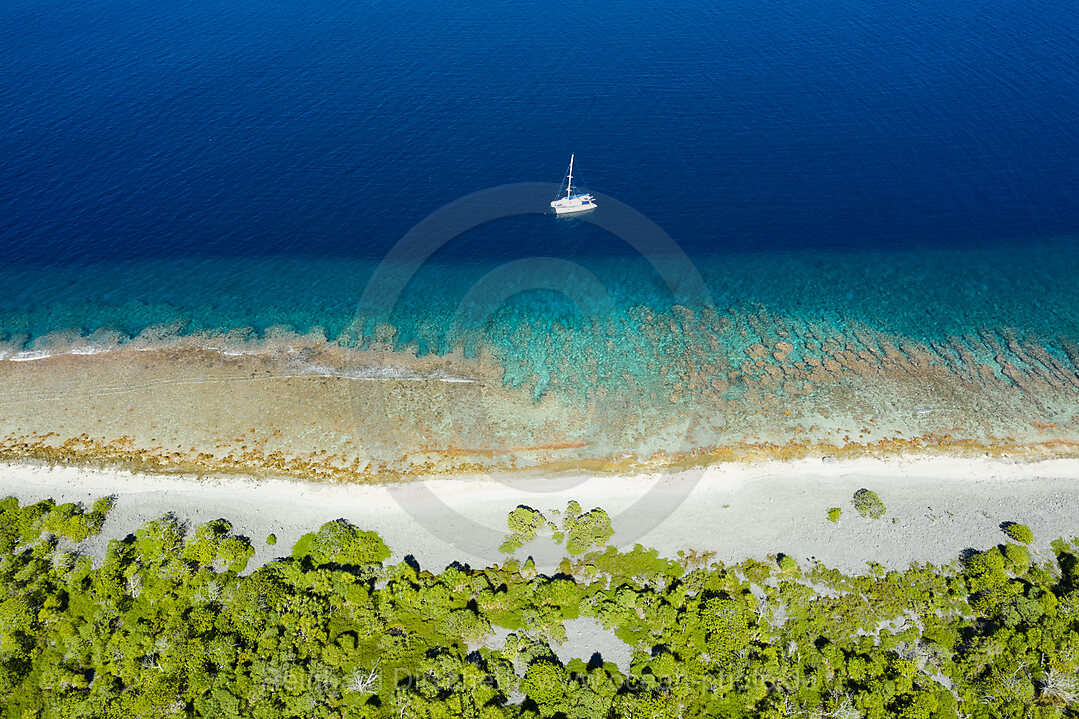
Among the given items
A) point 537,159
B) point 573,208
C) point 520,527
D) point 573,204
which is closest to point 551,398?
point 520,527

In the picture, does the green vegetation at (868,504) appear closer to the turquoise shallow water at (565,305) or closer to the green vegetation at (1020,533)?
the green vegetation at (1020,533)

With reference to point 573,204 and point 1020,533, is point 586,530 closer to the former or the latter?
point 1020,533

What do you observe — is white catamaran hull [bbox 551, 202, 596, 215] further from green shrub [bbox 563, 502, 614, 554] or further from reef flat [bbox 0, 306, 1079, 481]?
green shrub [bbox 563, 502, 614, 554]

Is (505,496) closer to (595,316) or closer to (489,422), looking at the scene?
(489,422)

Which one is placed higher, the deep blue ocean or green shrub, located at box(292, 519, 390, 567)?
the deep blue ocean

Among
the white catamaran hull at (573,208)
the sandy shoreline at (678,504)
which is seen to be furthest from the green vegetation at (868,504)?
the white catamaran hull at (573,208)

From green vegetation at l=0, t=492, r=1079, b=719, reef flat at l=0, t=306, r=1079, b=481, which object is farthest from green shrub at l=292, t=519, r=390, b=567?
reef flat at l=0, t=306, r=1079, b=481

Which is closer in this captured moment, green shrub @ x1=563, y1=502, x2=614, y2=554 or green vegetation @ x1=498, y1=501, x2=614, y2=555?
green shrub @ x1=563, y1=502, x2=614, y2=554
